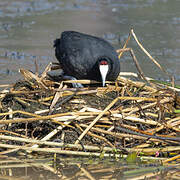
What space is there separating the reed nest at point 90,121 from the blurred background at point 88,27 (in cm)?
206

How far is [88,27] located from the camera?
33.0ft

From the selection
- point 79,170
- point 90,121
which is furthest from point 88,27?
point 79,170

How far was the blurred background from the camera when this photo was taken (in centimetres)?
761

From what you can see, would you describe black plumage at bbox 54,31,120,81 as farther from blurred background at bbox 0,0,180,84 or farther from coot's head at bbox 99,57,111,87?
blurred background at bbox 0,0,180,84

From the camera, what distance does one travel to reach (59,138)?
4254 millimetres

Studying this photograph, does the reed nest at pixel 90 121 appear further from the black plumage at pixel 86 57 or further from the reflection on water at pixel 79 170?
the black plumage at pixel 86 57

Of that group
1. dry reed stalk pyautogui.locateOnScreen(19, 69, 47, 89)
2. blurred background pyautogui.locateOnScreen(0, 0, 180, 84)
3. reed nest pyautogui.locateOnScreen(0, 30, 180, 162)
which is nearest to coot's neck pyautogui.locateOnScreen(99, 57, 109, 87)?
reed nest pyautogui.locateOnScreen(0, 30, 180, 162)

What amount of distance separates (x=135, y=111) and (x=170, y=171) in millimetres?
761

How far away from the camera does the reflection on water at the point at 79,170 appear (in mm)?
3738

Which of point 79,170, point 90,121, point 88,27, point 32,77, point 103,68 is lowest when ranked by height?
point 79,170

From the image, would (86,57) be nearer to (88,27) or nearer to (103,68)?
(103,68)

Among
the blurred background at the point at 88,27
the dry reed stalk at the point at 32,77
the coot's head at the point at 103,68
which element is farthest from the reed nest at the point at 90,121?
the blurred background at the point at 88,27

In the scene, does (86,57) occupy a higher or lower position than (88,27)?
lower

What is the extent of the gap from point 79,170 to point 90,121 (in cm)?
59
